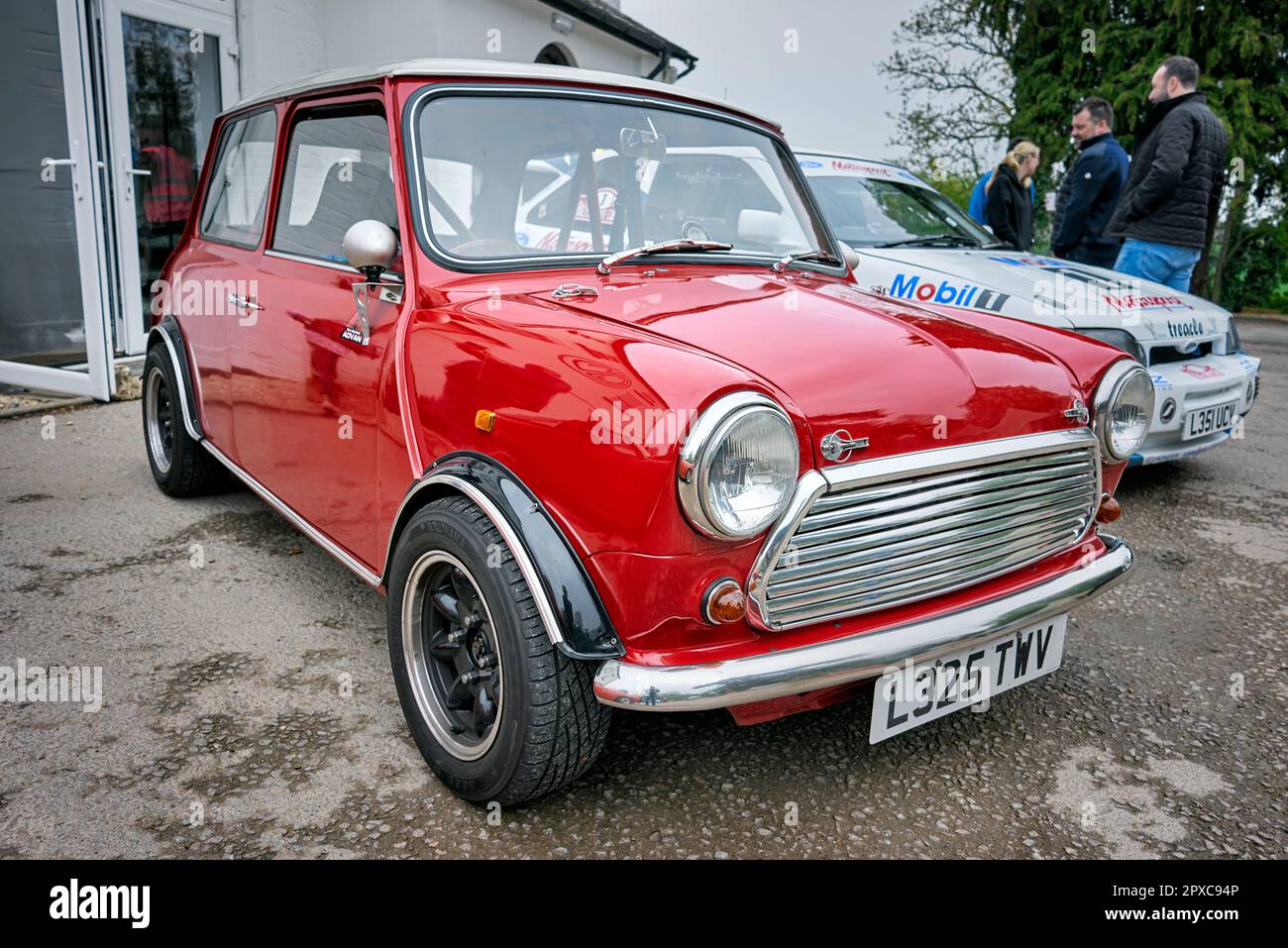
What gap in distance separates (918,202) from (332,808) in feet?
16.7

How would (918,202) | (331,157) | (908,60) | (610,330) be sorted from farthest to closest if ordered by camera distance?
(908,60), (918,202), (331,157), (610,330)

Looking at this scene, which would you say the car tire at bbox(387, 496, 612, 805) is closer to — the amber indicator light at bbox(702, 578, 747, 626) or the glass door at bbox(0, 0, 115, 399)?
the amber indicator light at bbox(702, 578, 747, 626)

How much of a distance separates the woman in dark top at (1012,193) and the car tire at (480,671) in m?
6.11

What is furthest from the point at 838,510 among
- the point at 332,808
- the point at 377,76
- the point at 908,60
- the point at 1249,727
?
the point at 908,60

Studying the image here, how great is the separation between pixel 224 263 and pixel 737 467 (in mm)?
2631

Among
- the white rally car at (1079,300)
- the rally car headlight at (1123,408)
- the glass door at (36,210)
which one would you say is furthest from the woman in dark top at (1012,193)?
the glass door at (36,210)

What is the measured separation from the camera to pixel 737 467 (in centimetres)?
189

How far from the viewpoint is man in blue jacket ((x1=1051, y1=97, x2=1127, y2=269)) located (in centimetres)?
662

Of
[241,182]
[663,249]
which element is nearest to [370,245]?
[663,249]

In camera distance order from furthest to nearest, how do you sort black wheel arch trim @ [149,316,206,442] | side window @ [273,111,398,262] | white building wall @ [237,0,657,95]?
white building wall @ [237,0,657,95] → black wheel arch trim @ [149,316,206,442] → side window @ [273,111,398,262]

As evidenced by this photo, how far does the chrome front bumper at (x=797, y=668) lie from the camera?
185 cm

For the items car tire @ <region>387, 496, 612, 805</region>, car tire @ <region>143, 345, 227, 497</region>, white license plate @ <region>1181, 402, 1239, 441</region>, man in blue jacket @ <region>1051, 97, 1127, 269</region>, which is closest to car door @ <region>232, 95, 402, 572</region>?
car tire @ <region>387, 496, 612, 805</region>

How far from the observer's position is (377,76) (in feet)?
8.93
